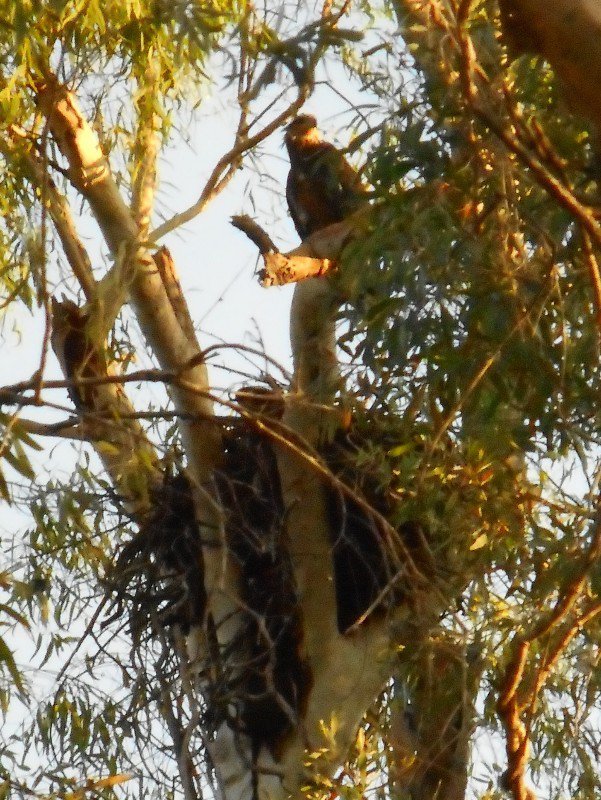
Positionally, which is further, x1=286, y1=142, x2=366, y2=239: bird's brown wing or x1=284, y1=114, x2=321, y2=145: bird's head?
x1=284, y1=114, x2=321, y2=145: bird's head

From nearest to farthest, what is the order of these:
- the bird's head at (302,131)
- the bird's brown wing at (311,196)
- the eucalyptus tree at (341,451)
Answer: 1. the eucalyptus tree at (341,451)
2. the bird's brown wing at (311,196)
3. the bird's head at (302,131)

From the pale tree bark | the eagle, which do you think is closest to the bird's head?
the eagle

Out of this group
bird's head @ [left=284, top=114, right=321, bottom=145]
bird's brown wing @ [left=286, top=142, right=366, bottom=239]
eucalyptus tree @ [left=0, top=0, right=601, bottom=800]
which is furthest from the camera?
bird's head @ [left=284, top=114, right=321, bottom=145]

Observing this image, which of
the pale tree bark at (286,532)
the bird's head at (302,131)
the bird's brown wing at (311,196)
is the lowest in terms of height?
the pale tree bark at (286,532)

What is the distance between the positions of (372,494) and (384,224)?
78 centimetres

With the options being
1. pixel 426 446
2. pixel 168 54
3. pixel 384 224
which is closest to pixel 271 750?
pixel 426 446

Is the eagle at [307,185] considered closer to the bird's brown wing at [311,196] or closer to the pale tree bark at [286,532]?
the bird's brown wing at [311,196]

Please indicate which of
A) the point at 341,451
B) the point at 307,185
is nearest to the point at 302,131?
the point at 307,185

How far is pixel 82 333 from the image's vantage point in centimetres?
280

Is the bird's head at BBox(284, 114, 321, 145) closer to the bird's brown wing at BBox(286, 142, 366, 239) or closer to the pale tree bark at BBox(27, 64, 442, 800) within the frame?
the bird's brown wing at BBox(286, 142, 366, 239)

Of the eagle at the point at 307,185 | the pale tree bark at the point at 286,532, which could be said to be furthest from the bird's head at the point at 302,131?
the pale tree bark at the point at 286,532

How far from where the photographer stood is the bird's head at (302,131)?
3512 mm

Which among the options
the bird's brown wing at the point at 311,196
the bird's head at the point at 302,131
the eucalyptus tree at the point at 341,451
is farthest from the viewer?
the bird's head at the point at 302,131

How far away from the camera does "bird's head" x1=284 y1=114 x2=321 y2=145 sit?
3.51 m
